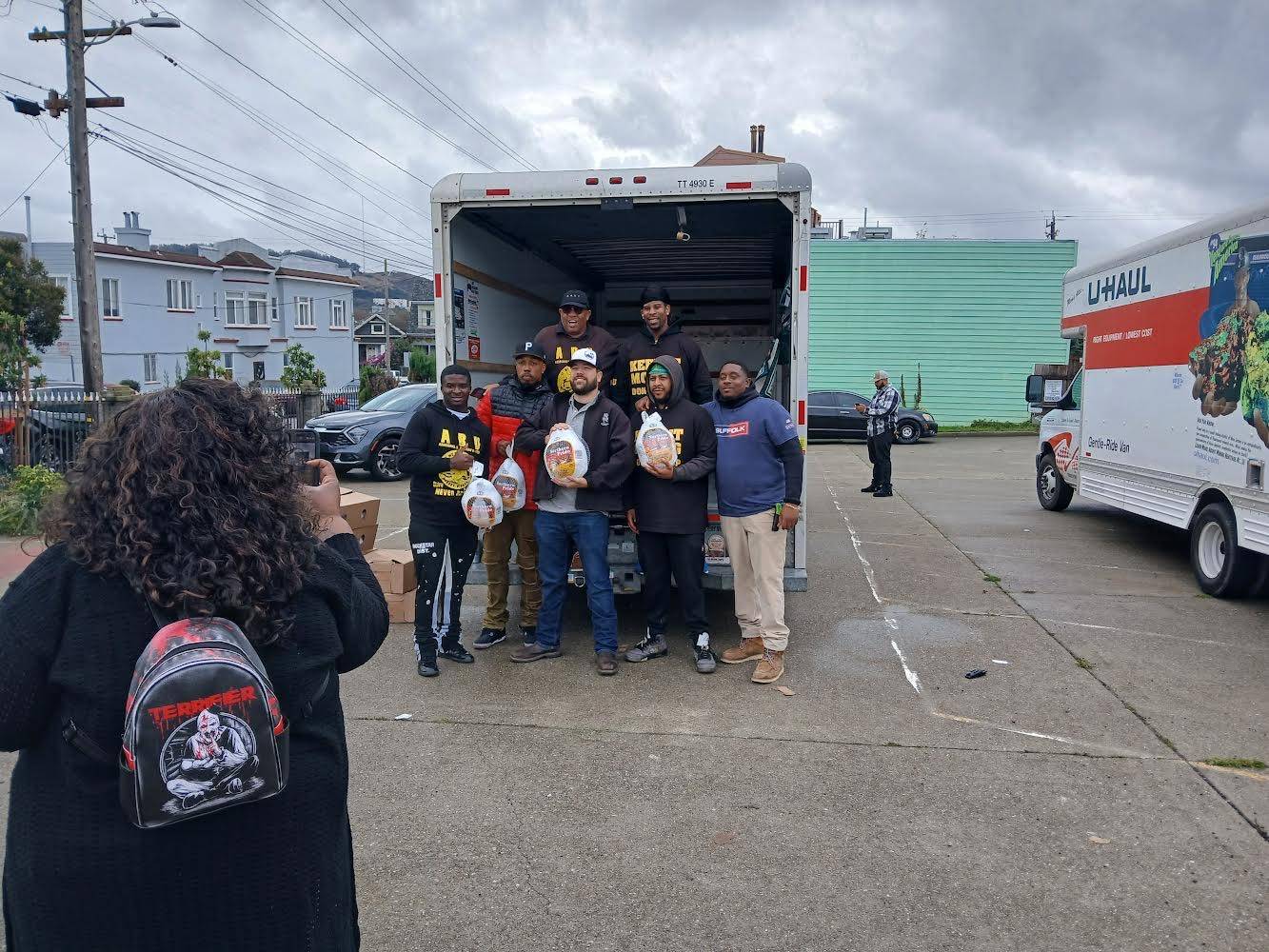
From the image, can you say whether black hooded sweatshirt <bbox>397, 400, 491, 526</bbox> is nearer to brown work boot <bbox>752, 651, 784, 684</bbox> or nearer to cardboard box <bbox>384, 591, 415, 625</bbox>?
cardboard box <bbox>384, 591, 415, 625</bbox>

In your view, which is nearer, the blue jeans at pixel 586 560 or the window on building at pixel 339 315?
the blue jeans at pixel 586 560

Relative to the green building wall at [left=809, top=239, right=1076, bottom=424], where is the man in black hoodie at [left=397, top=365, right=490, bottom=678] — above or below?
below

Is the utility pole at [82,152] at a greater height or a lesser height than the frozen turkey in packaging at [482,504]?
greater

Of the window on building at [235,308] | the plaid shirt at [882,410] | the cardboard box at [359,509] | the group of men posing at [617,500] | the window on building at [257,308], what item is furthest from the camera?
the window on building at [257,308]

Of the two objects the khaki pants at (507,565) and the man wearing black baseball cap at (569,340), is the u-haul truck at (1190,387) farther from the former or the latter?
the khaki pants at (507,565)

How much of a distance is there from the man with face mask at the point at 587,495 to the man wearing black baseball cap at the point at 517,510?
0.60 ft

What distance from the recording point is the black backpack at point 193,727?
1524mm

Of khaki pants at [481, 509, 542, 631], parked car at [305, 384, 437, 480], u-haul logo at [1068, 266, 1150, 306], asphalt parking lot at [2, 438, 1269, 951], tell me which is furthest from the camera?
parked car at [305, 384, 437, 480]

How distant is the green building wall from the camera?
1020 inches

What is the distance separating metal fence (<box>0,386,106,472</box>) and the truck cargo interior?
705 centimetres

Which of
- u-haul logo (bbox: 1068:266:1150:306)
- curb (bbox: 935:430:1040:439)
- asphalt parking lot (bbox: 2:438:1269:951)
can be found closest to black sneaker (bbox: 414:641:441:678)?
asphalt parking lot (bbox: 2:438:1269:951)

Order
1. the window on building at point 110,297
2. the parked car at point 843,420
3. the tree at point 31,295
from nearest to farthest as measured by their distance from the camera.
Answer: the parked car at point 843,420 → the tree at point 31,295 → the window on building at point 110,297

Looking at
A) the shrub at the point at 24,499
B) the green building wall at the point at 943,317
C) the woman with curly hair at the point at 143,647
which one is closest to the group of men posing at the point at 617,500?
the woman with curly hair at the point at 143,647

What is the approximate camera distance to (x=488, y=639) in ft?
20.6
